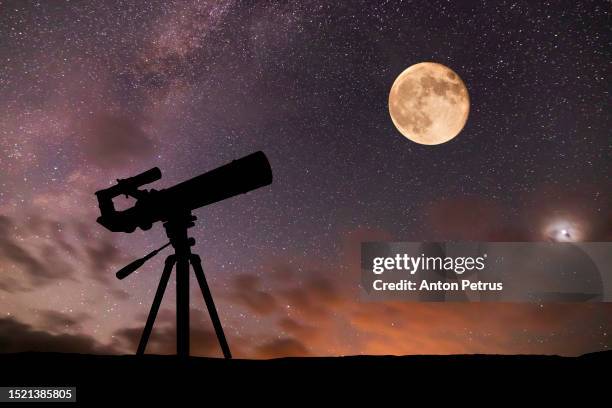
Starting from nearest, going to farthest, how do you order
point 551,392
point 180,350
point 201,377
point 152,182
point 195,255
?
point 551,392, point 201,377, point 180,350, point 195,255, point 152,182

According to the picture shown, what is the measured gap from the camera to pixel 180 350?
321 centimetres

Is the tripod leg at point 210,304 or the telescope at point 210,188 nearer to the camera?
the tripod leg at point 210,304

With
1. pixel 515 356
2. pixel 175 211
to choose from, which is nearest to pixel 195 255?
pixel 175 211

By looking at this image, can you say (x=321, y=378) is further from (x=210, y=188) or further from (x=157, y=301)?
(x=210, y=188)

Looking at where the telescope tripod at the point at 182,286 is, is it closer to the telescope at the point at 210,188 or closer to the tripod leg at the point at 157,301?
the tripod leg at the point at 157,301

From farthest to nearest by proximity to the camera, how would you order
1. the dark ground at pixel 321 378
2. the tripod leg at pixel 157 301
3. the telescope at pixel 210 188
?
the telescope at pixel 210 188 < the tripod leg at pixel 157 301 < the dark ground at pixel 321 378

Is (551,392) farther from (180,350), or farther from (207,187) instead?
(207,187)

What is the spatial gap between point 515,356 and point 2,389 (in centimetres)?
194

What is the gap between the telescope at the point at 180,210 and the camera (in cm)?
344

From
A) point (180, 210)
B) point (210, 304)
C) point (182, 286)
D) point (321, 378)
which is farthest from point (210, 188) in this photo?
point (321, 378)

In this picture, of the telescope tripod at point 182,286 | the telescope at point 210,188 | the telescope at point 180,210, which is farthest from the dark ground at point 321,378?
the telescope at point 210,188

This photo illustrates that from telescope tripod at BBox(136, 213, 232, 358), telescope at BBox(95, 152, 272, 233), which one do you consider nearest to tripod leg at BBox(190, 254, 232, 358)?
telescope tripod at BBox(136, 213, 232, 358)

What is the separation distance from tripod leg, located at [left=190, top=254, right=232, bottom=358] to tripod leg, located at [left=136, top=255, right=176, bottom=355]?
7.1 inches

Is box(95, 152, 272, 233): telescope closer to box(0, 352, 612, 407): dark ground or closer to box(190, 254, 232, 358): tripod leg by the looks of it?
box(190, 254, 232, 358): tripod leg
